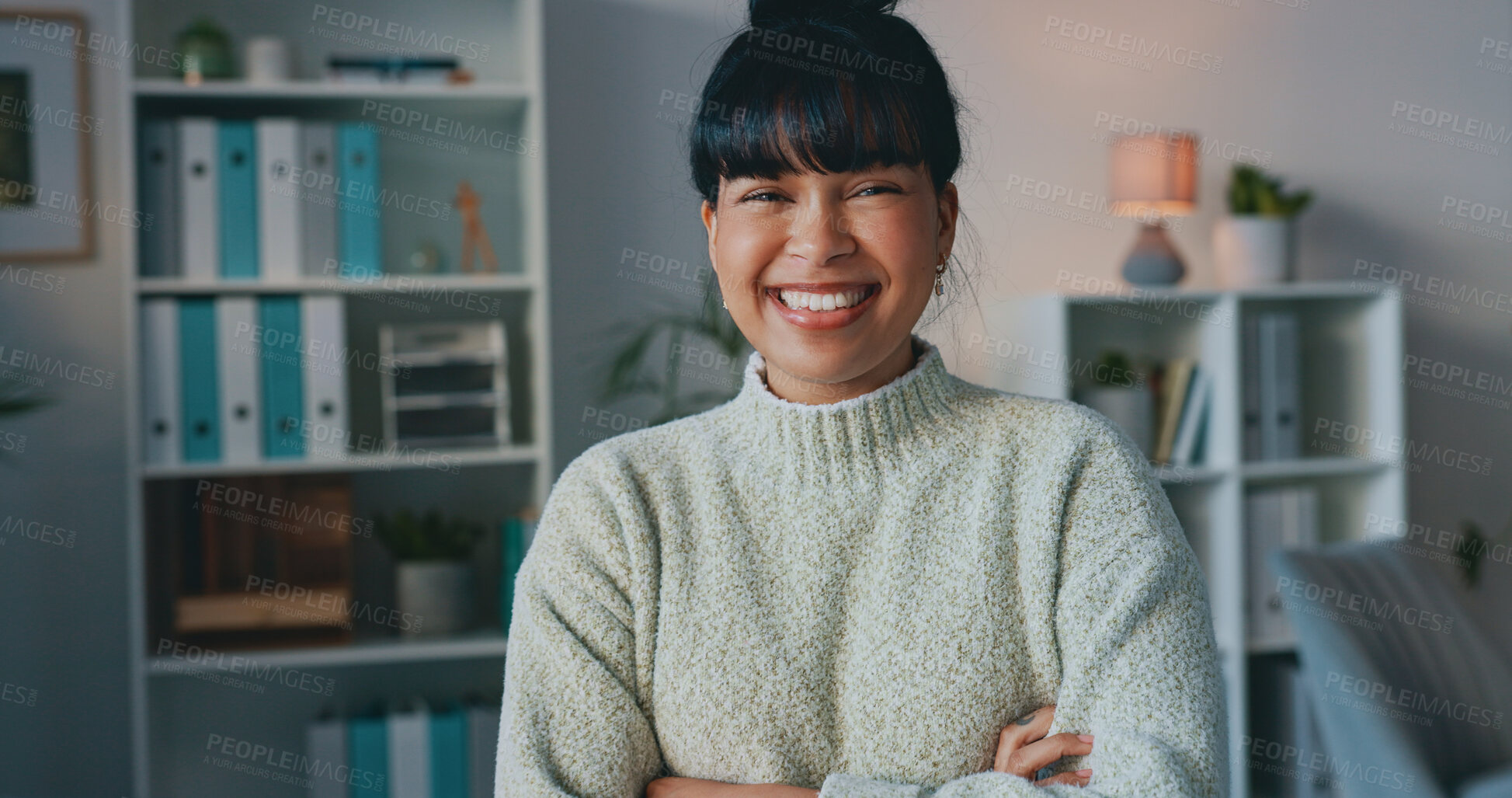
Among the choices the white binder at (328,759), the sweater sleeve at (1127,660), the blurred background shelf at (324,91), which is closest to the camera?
the sweater sleeve at (1127,660)

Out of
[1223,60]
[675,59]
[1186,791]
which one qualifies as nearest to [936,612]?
[1186,791]

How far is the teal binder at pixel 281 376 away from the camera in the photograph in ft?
7.84

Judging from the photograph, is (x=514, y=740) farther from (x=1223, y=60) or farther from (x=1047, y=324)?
(x=1223, y=60)

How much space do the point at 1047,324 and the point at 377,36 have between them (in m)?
1.64

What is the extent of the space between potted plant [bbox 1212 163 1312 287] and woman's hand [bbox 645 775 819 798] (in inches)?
92.5

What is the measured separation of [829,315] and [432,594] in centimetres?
177

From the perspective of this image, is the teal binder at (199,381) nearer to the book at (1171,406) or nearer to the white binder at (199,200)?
the white binder at (199,200)

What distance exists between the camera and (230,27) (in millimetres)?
2633

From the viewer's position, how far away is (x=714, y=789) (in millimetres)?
1020

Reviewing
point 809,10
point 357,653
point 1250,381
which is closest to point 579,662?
point 809,10

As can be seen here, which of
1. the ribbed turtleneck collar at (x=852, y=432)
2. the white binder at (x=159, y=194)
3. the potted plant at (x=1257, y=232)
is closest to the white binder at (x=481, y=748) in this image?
the white binder at (x=159, y=194)

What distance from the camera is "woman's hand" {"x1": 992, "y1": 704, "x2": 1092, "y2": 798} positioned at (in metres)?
0.96

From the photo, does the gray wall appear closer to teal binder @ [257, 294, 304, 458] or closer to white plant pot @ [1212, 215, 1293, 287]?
teal binder @ [257, 294, 304, 458]

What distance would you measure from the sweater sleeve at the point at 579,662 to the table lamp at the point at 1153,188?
207 centimetres
